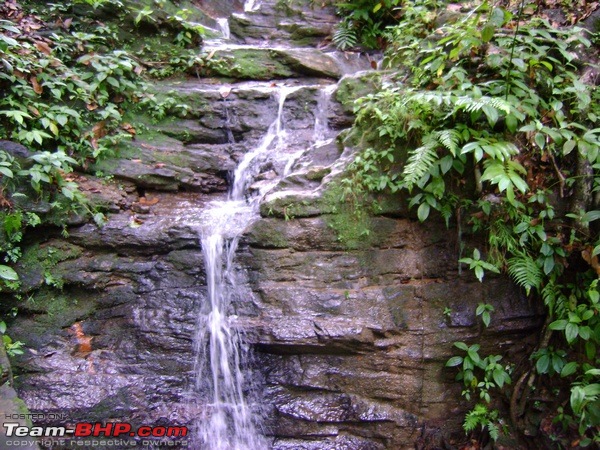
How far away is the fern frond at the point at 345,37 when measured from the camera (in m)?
8.41

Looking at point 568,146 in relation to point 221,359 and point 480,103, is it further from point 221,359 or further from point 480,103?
point 221,359

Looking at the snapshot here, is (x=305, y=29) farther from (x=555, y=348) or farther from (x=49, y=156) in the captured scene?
(x=555, y=348)

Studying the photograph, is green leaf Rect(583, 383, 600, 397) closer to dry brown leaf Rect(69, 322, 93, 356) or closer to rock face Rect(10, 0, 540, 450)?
rock face Rect(10, 0, 540, 450)

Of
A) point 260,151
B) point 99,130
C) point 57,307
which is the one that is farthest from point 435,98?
→ point 57,307

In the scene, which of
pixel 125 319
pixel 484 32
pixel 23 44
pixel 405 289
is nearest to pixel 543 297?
pixel 405 289

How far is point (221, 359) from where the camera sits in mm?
4684

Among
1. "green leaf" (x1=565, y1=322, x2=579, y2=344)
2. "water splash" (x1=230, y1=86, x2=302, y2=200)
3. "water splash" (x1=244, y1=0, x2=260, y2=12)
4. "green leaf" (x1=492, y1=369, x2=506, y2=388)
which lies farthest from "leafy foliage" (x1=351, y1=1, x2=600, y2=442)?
"water splash" (x1=244, y1=0, x2=260, y2=12)

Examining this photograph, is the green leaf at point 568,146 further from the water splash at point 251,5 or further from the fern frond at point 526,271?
the water splash at point 251,5

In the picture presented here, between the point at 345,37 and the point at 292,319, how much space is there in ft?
20.6

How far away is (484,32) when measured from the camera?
→ 3.91m

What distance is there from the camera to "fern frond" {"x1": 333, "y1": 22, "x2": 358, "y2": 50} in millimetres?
8414

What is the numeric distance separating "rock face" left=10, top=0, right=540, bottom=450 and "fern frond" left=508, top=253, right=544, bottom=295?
1.41 feet

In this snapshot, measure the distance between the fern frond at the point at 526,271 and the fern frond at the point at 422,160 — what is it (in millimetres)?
1272

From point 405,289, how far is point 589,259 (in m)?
1.76
